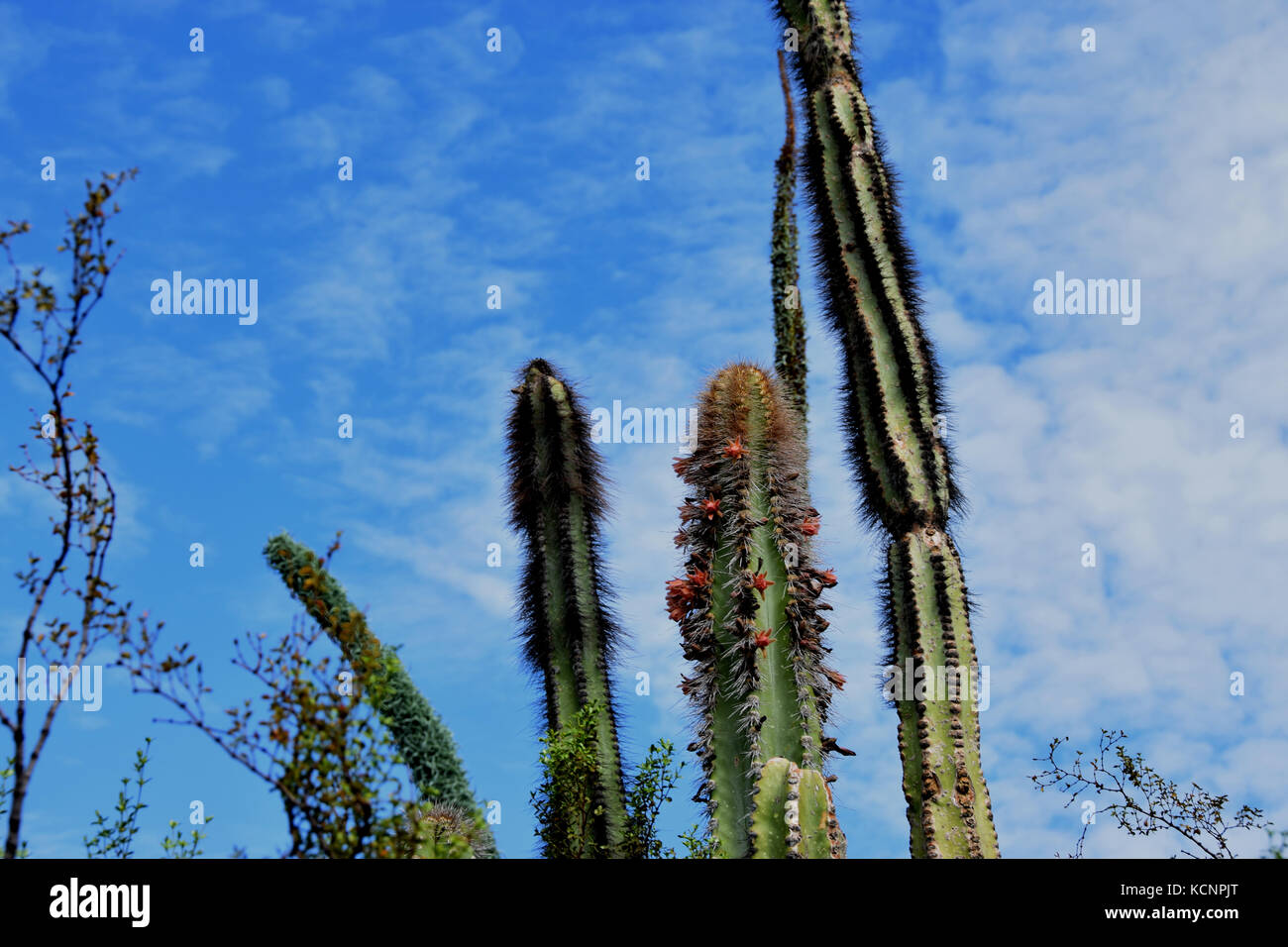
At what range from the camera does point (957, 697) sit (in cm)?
895

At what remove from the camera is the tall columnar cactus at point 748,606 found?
7.36m

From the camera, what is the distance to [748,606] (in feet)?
24.9

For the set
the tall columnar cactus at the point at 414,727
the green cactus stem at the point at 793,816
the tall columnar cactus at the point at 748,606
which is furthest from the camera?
the tall columnar cactus at the point at 414,727

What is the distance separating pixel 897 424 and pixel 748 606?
299cm

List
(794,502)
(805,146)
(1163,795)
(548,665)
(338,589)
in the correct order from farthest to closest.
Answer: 1. (338,589)
2. (805,146)
3. (548,665)
4. (1163,795)
5. (794,502)

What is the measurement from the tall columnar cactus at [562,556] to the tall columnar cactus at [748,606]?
209 centimetres

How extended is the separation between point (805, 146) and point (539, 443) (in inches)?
142

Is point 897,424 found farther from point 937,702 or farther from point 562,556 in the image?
point 562,556

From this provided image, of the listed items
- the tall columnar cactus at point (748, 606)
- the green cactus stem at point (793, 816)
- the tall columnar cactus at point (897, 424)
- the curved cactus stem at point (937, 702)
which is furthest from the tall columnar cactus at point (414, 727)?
the green cactus stem at point (793, 816)

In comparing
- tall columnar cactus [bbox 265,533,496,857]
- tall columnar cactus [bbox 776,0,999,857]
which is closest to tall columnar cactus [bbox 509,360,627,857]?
tall columnar cactus [bbox 265,533,496,857]

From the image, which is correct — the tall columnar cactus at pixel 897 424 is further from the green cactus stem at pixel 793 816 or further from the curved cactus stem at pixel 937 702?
the green cactus stem at pixel 793 816
